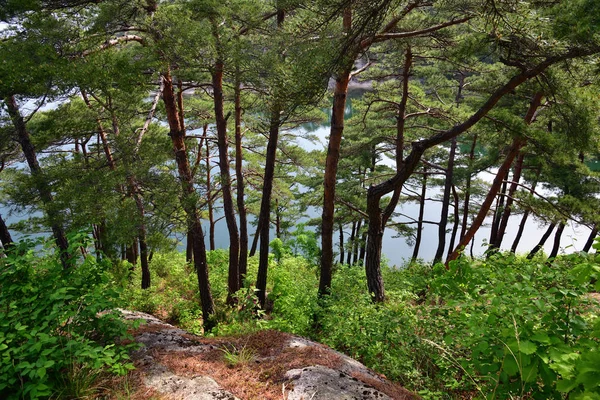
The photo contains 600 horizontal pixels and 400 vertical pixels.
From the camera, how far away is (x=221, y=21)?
643 cm

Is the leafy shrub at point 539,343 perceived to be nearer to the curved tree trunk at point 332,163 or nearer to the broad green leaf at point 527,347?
the broad green leaf at point 527,347

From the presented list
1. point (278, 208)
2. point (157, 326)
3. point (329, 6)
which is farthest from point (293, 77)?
point (278, 208)

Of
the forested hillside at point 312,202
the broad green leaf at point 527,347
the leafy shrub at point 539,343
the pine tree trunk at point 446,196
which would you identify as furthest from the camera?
the pine tree trunk at point 446,196

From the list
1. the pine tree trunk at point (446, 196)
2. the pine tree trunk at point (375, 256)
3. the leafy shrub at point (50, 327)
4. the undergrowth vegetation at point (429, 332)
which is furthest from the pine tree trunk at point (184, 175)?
the pine tree trunk at point (446, 196)

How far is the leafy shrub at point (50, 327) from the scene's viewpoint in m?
2.05

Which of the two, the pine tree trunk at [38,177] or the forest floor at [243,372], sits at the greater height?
the pine tree trunk at [38,177]

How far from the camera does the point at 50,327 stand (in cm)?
229

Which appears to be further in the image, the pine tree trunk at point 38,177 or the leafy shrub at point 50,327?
the pine tree trunk at point 38,177

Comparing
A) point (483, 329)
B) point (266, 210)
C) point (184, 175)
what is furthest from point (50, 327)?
point (266, 210)

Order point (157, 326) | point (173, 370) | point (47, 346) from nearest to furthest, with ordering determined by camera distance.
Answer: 1. point (47, 346)
2. point (173, 370)
3. point (157, 326)

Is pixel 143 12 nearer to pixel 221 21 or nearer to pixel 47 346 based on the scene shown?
pixel 221 21

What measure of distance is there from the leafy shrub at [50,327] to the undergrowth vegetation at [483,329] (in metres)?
1.88

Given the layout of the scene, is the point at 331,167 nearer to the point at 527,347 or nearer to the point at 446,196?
the point at 527,347

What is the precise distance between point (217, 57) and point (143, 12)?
1.54 m
